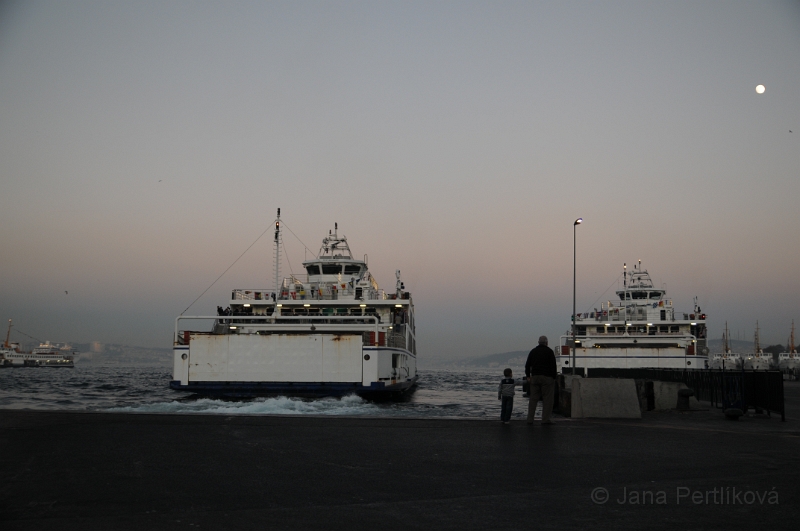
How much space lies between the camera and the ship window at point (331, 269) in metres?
42.9

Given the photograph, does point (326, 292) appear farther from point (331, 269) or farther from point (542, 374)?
point (542, 374)

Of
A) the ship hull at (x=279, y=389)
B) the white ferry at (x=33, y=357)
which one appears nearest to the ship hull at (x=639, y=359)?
the ship hull at (x=279, y=389)

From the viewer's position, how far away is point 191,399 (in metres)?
29.8

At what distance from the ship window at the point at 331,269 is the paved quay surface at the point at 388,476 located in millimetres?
30900

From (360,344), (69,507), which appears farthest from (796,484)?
(360,344)

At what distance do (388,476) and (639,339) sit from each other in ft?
155

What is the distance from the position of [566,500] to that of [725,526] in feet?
4.42

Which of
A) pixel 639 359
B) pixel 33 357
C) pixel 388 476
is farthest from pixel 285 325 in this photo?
pixel 33 357

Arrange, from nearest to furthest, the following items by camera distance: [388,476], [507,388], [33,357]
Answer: [388,476]
[507,388]
[33,357]

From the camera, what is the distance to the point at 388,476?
286 inches

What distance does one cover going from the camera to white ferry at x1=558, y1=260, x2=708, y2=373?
49.0 meters

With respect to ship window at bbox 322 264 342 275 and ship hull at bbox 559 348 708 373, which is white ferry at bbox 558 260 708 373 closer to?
ship hull at bbox 559 348 708 373

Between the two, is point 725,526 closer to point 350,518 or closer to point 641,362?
point 350,518

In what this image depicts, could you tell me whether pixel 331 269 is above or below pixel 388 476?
above
